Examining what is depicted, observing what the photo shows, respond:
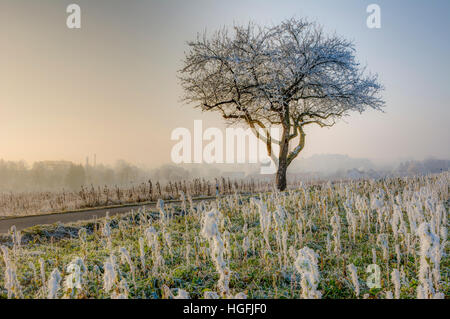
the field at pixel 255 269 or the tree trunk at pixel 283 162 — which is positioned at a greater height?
the tree trunk at pixel 283 162

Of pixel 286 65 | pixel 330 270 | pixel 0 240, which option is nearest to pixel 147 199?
pixel 0 240

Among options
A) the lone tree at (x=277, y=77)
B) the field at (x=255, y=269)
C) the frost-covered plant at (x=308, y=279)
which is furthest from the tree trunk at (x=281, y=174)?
the frost-covered plant at (x=308, y=279)

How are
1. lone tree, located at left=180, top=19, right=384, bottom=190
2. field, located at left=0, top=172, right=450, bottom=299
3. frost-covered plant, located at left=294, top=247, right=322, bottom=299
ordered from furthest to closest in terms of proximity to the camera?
lone tree, located at left=180, top=19, right=384, bottom=190 → field, located at left=0, top=172, right=450, bottom=299 → frost-covered plant, located at left=294, top=247, right=322, bottom=299

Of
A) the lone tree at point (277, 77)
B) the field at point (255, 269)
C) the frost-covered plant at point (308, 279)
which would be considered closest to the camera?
the frost-covered plant at point (308, 279)

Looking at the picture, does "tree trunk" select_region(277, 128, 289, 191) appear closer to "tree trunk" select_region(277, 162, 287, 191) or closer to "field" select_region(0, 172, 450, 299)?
"tree trunk" select_region(277, 162, 287, 191)

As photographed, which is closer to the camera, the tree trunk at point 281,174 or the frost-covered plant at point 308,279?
the frost-covered plant at point 308,279

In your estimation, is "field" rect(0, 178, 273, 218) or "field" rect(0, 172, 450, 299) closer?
"field" rect(0, 172, 450, 299)

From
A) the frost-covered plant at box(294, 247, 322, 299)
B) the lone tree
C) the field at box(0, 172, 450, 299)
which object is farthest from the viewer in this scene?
the lone tree

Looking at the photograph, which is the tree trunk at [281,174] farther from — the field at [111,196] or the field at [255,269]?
the field at [255,269]

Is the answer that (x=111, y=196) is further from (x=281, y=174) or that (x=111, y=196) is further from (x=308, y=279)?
(x=308, y=279)

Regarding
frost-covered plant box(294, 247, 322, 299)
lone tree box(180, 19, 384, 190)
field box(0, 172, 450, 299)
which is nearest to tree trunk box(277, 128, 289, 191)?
lone tree box(180, 19, 384, 190)

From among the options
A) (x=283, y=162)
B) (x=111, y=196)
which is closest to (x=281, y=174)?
(x=283, y=162)
